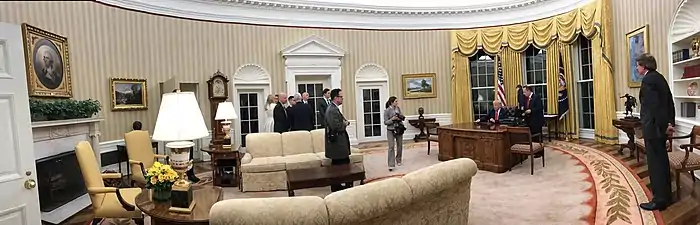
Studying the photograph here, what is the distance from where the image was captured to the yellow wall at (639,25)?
6.53m

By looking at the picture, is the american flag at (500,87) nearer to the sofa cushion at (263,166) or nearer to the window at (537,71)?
the window at (537,71)

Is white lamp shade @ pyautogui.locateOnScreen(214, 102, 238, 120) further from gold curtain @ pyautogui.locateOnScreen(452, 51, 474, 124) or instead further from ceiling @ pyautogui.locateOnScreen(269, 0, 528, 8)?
gold curtain @ pyautogui.locateOnScreen(452, 51, 474, 124)

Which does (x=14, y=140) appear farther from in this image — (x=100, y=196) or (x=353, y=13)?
(x=353, y=13)

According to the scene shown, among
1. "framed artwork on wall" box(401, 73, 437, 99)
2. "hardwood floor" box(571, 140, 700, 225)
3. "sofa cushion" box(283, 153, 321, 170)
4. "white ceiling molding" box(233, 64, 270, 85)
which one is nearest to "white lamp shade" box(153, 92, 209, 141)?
"sofa cushion" box(283, 153, 321, 170)

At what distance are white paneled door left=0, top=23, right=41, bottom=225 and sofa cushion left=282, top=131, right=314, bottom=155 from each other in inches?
166

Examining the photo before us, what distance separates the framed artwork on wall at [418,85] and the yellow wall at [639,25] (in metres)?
4.53

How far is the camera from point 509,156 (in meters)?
6.83

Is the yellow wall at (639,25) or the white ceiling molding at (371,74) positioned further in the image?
the white ceiling molding at (371,74)

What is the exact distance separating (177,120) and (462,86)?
9.92 m

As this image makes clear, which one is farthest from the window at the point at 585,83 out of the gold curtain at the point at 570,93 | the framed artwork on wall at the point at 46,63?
the framed artwork on wall at the point at 46,63

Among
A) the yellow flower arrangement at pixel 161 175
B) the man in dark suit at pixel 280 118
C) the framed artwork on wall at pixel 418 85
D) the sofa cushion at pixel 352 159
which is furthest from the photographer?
the framed artwork on wall at pixel 418 85

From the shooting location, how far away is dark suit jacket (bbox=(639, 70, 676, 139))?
4.05m

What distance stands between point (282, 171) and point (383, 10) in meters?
6.55

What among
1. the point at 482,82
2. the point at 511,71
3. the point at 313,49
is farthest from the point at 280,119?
the point at 511,71
